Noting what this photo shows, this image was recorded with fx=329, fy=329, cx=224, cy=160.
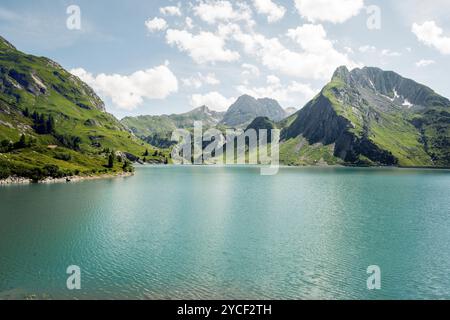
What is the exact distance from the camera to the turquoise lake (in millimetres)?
44156

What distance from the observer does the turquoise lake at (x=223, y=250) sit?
44.2 m

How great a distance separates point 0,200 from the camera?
118 meters

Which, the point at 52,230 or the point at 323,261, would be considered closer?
the point at 323,261

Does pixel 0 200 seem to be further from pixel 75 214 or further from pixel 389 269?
pixel 389 269

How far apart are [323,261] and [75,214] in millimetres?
72008

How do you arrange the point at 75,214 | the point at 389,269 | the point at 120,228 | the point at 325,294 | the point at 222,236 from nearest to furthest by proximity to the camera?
Answer: the point at 325,294, the point at 389,269, the point at 222,236, the point at 120,228, the point at 75,214

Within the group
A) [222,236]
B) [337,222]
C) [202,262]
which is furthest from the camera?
[337,222]

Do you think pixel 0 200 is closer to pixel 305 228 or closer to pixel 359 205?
pixel 305 228

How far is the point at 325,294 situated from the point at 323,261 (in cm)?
1360

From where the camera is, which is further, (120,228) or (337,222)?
(337,222)

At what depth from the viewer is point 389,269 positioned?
170ft

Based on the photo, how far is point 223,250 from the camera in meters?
62.2

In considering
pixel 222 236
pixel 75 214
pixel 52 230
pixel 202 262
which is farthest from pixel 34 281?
pixel 75 214
